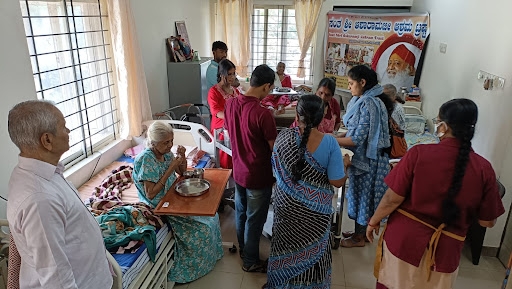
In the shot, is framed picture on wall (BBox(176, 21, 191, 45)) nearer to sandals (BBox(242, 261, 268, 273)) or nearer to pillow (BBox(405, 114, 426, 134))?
pillow (BBox(405, 114, 426, 134))

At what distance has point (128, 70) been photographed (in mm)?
3176

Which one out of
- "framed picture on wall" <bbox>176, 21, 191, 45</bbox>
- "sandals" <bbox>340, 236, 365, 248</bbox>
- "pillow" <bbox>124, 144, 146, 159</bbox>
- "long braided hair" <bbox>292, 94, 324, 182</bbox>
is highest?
"framed picture on wall" <bbox>176, 21, 191, 45</bbox>

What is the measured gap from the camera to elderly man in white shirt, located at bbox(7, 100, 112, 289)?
115 centimetres

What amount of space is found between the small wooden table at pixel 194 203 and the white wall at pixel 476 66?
7.12ft

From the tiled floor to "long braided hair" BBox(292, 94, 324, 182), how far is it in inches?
43.8

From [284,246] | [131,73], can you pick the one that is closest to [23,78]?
[131,73]

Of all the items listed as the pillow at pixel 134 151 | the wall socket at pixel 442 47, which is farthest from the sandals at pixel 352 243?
the wall socket at pixel 442 47

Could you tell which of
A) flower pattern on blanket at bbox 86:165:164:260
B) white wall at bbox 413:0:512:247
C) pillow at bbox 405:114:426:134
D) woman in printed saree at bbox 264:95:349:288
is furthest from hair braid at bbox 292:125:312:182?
pillow at bbox 405:114:426:134

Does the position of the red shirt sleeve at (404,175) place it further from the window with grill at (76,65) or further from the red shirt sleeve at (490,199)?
the window with grill at (76,65)

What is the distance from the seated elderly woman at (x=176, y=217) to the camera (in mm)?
2166

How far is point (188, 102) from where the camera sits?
4.34 meters

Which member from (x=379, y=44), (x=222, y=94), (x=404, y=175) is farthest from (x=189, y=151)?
(x=379, y=44)

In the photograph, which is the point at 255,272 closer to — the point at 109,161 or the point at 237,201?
the point at 237,201

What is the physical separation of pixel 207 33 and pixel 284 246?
15.7ft
